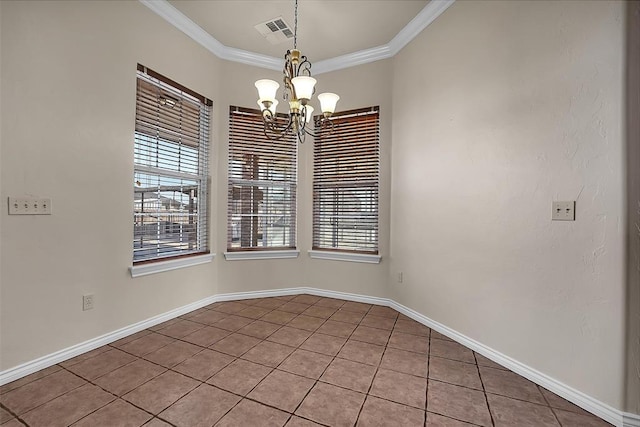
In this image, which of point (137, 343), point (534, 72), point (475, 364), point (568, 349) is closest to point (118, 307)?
point (137, 343)

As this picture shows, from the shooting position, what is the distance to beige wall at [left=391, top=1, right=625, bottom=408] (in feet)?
5.09

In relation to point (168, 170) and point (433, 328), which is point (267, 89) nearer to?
point (168, 170)

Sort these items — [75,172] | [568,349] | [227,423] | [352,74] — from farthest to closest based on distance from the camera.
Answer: [352,74]
[75,172]
[568,349]
[227,423]

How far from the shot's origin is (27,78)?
5.94 ft

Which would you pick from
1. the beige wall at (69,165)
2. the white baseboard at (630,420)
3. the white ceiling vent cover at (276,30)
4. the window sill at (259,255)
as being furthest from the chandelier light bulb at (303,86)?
the white baseboard at (630,420)

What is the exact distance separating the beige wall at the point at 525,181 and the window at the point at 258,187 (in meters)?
1.56

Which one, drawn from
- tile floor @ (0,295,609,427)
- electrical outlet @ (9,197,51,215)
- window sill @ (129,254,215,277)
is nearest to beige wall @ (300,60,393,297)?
tile floor @ (0,295,609,427)

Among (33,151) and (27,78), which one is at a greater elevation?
(27,78)

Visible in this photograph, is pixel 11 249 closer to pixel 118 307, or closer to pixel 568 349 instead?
pixel 118 307

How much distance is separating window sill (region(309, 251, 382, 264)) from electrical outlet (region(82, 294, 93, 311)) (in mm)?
2201

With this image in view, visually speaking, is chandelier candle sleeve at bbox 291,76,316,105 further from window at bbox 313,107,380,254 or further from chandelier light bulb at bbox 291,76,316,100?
window at bbox 313,107,380,254

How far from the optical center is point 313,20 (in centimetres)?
275

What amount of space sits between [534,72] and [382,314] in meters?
2.44

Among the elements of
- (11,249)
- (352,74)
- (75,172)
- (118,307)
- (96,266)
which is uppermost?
(352,74)
